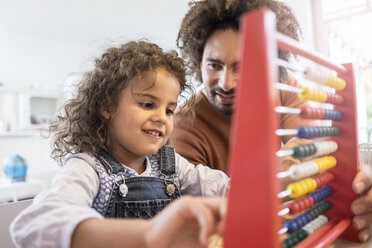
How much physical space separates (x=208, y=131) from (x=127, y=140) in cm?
51

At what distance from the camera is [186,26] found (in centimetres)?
139

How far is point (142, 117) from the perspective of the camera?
82 centimetres

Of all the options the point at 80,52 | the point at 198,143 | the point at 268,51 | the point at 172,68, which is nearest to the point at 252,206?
the point at 268,51

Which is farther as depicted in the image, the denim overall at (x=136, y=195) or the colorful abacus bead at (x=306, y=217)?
the denim overall at (x=136, y=195)

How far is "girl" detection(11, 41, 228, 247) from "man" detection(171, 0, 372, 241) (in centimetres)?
19

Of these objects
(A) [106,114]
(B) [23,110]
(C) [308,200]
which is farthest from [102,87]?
(B) [23,110]

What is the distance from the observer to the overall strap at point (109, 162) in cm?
79

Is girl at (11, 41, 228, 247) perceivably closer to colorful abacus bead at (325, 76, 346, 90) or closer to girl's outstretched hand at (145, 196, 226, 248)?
girl's outstretched hand at (145, 196, 226, 248)

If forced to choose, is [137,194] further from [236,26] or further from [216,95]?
[236,26]

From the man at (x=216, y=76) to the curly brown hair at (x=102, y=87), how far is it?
0.68 ft

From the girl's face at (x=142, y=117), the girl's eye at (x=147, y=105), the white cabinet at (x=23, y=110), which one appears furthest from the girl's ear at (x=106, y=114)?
the white cabinet at (x=23, y=110)

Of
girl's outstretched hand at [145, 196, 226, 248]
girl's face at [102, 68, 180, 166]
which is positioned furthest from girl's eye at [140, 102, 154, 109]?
girl's outstretched hand at [145, 196, 226, 248]

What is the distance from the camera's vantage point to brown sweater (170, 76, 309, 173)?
1.20 metres

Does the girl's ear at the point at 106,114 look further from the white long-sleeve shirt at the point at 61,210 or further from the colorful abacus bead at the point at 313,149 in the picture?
the colorful abacus bead at the point at 313,149
